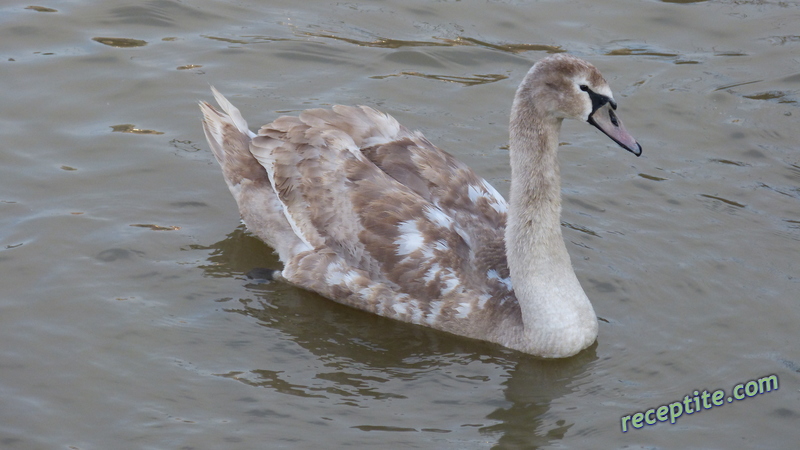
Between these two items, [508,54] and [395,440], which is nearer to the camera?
[395,440]

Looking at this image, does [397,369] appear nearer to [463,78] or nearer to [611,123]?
[611,123]

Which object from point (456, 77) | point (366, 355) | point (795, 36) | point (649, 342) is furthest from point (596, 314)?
point (795, 36)

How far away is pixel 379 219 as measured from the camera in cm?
895

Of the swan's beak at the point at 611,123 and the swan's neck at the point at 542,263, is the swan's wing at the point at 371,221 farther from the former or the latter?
the swan's beak at the point at 611,123

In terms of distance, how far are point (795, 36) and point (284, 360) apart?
8.51m

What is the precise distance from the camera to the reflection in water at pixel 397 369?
7.80 meters

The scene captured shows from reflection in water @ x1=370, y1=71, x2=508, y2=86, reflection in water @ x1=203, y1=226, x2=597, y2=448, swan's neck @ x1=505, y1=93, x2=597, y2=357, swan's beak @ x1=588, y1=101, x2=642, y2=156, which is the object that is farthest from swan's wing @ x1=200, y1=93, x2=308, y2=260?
swan's beak @ x1=588, y1=101, x2=642, y2=156

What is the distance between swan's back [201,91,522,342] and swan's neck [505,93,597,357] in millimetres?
263

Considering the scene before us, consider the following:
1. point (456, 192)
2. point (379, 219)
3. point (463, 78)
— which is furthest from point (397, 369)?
point (463, 78)

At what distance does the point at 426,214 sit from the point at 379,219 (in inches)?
15.7

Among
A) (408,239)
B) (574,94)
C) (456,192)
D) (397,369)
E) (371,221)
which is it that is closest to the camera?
(574,94)

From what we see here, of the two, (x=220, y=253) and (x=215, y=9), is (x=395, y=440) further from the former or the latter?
(x=215, y=9)

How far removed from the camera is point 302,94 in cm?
1195

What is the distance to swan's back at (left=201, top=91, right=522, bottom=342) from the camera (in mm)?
8742
